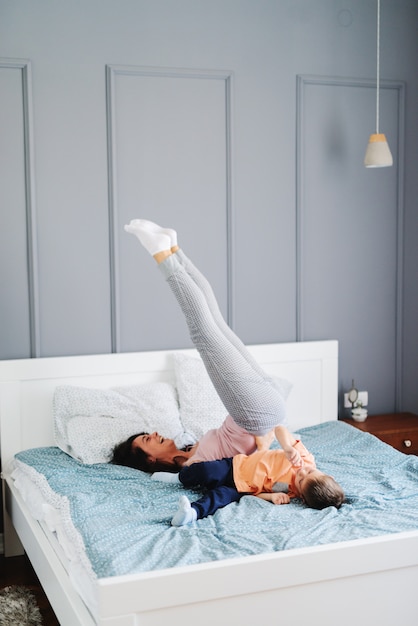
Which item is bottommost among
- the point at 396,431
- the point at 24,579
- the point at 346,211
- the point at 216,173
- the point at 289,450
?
the point at 24,579

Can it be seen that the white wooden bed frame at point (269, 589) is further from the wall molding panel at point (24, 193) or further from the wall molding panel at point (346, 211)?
the wall molding panel at point (346, 211)

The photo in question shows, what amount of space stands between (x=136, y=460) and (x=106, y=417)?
0.31 m

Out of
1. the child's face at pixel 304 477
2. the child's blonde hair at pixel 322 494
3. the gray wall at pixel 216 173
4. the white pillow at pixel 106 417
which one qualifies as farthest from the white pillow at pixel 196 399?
the child's blonde hair at pixel 322 494

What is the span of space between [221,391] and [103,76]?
1.72m

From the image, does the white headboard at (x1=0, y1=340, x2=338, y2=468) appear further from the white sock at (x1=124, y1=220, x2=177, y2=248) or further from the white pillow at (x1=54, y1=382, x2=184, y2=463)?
the white sock at (x1=124, y1=220, x2=177, y2=248)

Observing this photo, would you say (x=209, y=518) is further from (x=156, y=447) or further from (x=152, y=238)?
(x=152, y=238)

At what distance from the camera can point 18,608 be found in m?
2.96

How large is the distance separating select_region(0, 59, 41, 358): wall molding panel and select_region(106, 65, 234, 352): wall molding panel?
375 mm

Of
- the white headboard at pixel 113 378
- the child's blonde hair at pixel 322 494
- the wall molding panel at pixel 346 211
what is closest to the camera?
the child's blonde hair at pixel 322 494

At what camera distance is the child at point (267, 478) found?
2615 millimetres

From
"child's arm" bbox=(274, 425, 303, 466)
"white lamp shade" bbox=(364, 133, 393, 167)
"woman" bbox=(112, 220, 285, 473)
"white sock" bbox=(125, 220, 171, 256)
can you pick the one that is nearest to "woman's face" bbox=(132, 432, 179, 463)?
"woman" bbox=(112, 220, 285, 473)

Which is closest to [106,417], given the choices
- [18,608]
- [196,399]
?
[196,399]

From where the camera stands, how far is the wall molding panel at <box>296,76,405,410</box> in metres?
4.06

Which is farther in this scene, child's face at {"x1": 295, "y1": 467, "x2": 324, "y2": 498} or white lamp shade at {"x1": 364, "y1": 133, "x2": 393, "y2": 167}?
→ white lamp shade at {"x1": 364, "y1": 133, "x2": 393, "y2": 167}
